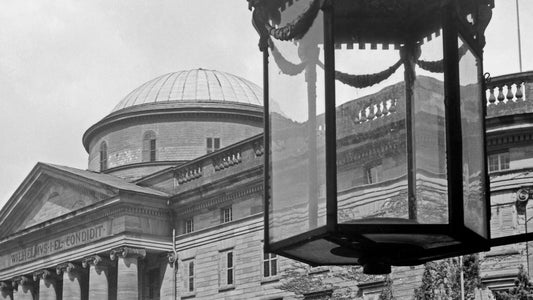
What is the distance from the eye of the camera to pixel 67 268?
45.2m

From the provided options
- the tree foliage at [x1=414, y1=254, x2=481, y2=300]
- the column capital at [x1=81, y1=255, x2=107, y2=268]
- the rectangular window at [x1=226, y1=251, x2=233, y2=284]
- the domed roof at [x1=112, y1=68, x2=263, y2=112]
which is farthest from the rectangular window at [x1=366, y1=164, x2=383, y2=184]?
the domed roof at [x1=112, y1=68, x2=263, y2=112]

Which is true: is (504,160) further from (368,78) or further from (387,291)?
(368,78)

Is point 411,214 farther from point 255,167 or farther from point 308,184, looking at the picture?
point 255,167

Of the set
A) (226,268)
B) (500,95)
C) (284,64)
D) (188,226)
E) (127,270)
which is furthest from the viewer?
(188,226)

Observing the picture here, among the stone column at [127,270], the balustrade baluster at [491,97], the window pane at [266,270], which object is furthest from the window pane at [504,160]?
the stone column at [127,270]

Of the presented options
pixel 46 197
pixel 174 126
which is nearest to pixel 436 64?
pixel 46 197

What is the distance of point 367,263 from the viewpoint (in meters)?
4.40

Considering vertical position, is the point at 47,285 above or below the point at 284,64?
above

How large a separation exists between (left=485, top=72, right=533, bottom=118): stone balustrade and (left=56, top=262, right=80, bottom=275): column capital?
2012 cm

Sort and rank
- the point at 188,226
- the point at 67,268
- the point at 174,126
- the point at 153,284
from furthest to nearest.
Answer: the point at 174,126 → the point at 67,268 → the point at 153,284 → the point at 188,226

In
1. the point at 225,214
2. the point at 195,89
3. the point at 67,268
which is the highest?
the point at 195,89

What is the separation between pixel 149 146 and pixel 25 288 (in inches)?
361

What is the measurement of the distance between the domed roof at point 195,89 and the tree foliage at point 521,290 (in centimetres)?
2695

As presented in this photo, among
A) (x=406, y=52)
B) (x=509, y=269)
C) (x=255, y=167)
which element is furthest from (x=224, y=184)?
(x=406, y=52)
